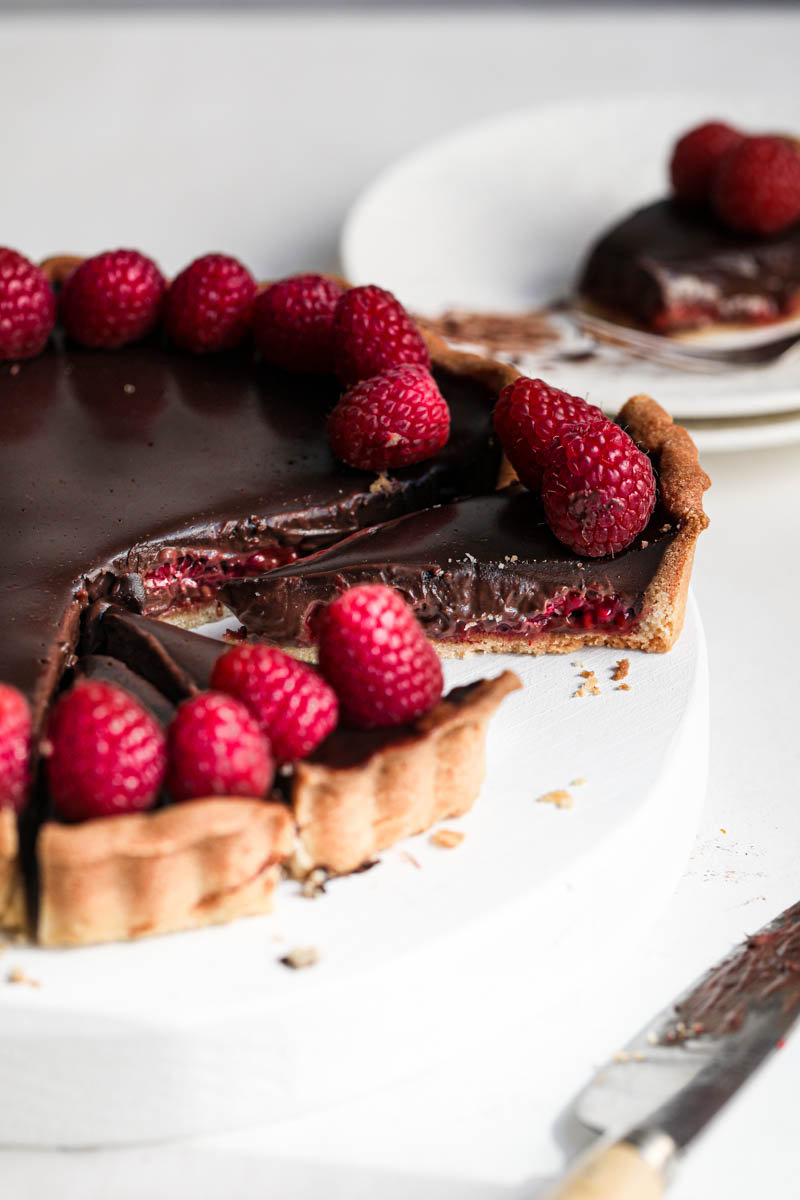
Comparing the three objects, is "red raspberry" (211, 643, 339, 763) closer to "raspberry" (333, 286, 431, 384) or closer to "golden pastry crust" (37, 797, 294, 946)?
"golden pastry crust" (37, 797, 294, 946)

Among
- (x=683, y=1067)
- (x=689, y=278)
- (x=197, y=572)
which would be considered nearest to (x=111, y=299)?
(x=197, y=572)

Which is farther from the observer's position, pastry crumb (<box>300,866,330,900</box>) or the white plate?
the white plate

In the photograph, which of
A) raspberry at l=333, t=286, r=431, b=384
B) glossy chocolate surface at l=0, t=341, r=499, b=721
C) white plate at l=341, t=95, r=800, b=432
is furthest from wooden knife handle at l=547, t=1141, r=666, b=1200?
white plate at l=341, t=95, r=800, b=432

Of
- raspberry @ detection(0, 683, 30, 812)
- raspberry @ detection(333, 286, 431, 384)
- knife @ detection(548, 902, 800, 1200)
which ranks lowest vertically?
knife @ detection(548, 902, 800, 1200)

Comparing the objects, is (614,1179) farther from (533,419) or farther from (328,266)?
(328,266)

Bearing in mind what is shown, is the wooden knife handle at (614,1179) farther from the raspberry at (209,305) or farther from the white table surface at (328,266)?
the raspberry at (209,305)

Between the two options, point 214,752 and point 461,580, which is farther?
point 461,580

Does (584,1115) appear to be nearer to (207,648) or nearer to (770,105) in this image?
(207,648)
